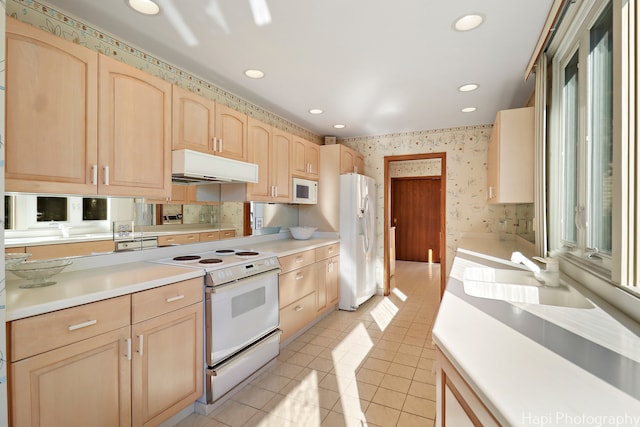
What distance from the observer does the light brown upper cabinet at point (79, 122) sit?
1373 mm

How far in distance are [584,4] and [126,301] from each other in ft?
8.97

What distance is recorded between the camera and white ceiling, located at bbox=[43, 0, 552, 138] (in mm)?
1708

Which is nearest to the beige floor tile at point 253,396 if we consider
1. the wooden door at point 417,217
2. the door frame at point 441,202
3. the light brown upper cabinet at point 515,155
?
the light brown upper cabinet at point 515,155

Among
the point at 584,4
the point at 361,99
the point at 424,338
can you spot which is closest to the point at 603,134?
the point at 584,4

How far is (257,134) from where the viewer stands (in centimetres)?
289

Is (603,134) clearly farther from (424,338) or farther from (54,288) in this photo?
(54,288)

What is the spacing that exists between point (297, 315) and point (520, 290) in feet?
6.59

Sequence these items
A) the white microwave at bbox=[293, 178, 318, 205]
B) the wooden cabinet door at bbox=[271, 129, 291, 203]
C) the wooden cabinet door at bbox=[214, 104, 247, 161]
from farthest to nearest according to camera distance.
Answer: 1. the white microwave at bbox=[293, 178, 318, 205]
2. the wooden cabinet door at bbox=[271, 129, 291, 203]
3. the wooden cabinet door at bbox=[214, 104, 247, 161]

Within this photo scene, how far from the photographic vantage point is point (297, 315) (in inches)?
118

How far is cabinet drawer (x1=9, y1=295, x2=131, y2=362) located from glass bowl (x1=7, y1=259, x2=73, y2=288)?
0.34 m

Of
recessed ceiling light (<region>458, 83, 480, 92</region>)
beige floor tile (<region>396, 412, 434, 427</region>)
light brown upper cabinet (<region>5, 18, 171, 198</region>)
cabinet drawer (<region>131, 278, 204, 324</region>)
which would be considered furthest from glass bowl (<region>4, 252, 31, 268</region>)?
recessed ceiling light (<region>458, 83, 480, 92</region>)

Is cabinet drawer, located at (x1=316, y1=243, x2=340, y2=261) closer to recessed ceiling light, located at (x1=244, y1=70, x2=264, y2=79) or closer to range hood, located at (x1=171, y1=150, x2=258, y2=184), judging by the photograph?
range hood, located at (x1=171, y1=150, x2=258, y2=184)

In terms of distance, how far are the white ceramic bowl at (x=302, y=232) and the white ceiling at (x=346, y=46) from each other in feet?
4.79

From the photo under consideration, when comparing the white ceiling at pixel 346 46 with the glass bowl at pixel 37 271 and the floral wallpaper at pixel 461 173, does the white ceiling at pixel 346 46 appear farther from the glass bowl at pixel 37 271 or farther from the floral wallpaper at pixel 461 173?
the glass bowl at pixel 37 271
